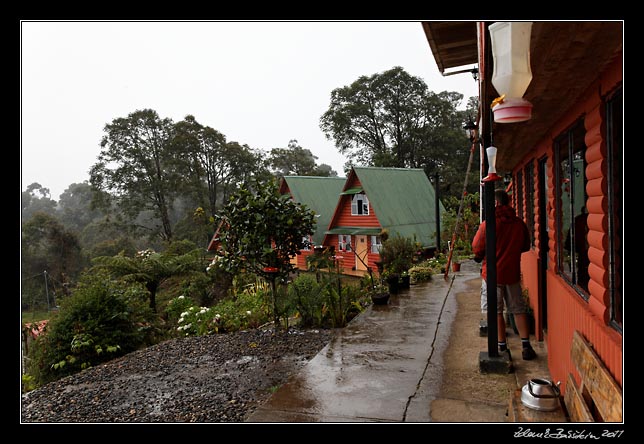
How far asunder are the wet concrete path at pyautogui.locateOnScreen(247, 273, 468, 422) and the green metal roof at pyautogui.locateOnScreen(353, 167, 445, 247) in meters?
13.6

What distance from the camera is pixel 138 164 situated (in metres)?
30.8

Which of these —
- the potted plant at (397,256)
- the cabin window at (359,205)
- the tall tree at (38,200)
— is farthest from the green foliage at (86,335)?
the tall tree at (38,200)

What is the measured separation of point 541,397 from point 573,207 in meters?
1.56

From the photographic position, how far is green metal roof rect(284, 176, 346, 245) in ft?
81.3

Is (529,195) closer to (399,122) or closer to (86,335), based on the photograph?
(86,335)

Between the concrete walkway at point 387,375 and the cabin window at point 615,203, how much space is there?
1.78 m

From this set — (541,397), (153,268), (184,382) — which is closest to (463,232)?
(153,268)

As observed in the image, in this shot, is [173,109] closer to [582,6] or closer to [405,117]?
[405,117]

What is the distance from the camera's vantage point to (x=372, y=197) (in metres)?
21.8

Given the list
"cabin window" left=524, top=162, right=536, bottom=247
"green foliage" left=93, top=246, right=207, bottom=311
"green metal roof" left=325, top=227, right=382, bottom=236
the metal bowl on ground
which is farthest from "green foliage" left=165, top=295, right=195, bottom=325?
"green metal roof" left=325, top=227, right=382, bottom=236

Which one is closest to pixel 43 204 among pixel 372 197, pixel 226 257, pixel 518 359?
pixel 372 197

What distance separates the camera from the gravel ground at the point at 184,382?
488cm

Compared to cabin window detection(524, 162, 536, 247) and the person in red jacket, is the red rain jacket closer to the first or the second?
the person in red jacket

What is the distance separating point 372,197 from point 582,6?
19.9 m
